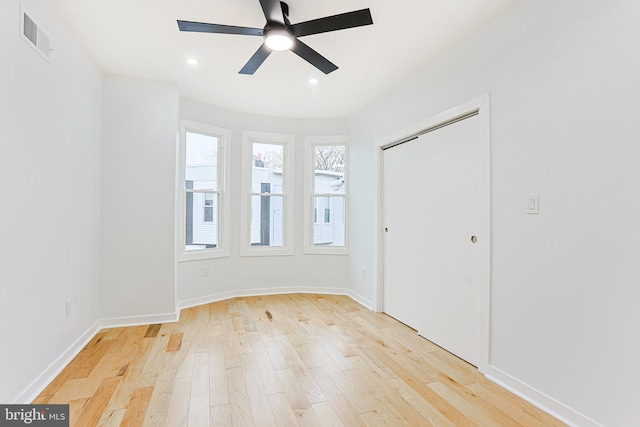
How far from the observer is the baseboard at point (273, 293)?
4.00 metres

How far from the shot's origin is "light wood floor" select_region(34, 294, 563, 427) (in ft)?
6.00

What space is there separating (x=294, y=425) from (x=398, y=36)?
2.90m

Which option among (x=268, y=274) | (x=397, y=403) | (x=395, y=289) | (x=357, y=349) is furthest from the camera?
(x=268, y=274)

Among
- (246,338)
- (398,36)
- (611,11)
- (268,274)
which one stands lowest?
(246,338)

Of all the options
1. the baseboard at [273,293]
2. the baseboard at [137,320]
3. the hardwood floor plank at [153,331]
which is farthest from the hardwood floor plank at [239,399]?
the baseboard at [273,293]

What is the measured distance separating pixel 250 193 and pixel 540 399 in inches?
151

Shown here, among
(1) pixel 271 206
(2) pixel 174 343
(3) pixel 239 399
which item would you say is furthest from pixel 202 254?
(3) pixel 239 399

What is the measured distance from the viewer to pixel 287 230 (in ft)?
15.5

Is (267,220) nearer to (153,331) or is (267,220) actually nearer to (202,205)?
(202,205)

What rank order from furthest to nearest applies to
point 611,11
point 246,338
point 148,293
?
point 148,293, point 246,338, point 611,11

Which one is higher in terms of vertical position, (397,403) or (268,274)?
(268,274)

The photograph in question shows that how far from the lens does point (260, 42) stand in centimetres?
270

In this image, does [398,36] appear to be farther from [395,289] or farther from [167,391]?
[167,391]

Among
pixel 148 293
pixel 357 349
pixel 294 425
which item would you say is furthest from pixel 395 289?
pixel 148 293
